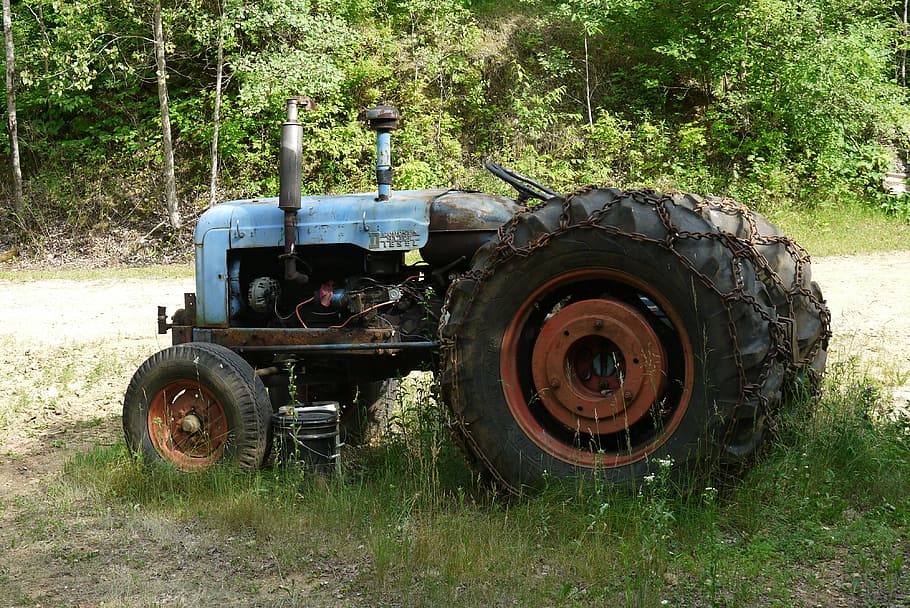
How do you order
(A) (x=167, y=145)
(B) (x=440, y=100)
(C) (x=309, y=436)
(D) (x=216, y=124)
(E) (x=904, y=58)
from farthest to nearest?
(E) (x=904, y=58), (B) (x=440, y=100), (D) (x=216, y=124), (A) (x=167, y=145), (C) (x=309, y=436)

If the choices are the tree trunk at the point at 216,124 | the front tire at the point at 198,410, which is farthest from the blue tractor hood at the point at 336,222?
the tree trunk at the point at 216,124

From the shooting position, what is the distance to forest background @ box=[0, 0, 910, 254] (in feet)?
55.8

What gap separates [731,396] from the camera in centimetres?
377

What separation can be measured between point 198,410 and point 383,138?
1.86 metres

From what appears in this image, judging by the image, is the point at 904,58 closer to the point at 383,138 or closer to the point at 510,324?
the point at 383,138

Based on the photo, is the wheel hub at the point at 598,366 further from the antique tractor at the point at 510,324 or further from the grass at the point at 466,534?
the grass at the point at 466,534

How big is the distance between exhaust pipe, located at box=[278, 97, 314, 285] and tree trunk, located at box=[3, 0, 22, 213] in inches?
606

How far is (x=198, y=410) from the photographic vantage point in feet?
17.2

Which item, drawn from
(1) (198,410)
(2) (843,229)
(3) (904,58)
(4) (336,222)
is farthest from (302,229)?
(3) (904,58)

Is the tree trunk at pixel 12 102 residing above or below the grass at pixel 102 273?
above

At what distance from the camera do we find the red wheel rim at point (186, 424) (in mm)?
A: 5180

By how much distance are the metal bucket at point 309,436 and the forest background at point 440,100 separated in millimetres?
Result: 11630

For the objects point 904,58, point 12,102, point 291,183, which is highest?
point 904,58

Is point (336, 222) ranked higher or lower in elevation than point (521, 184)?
lower
